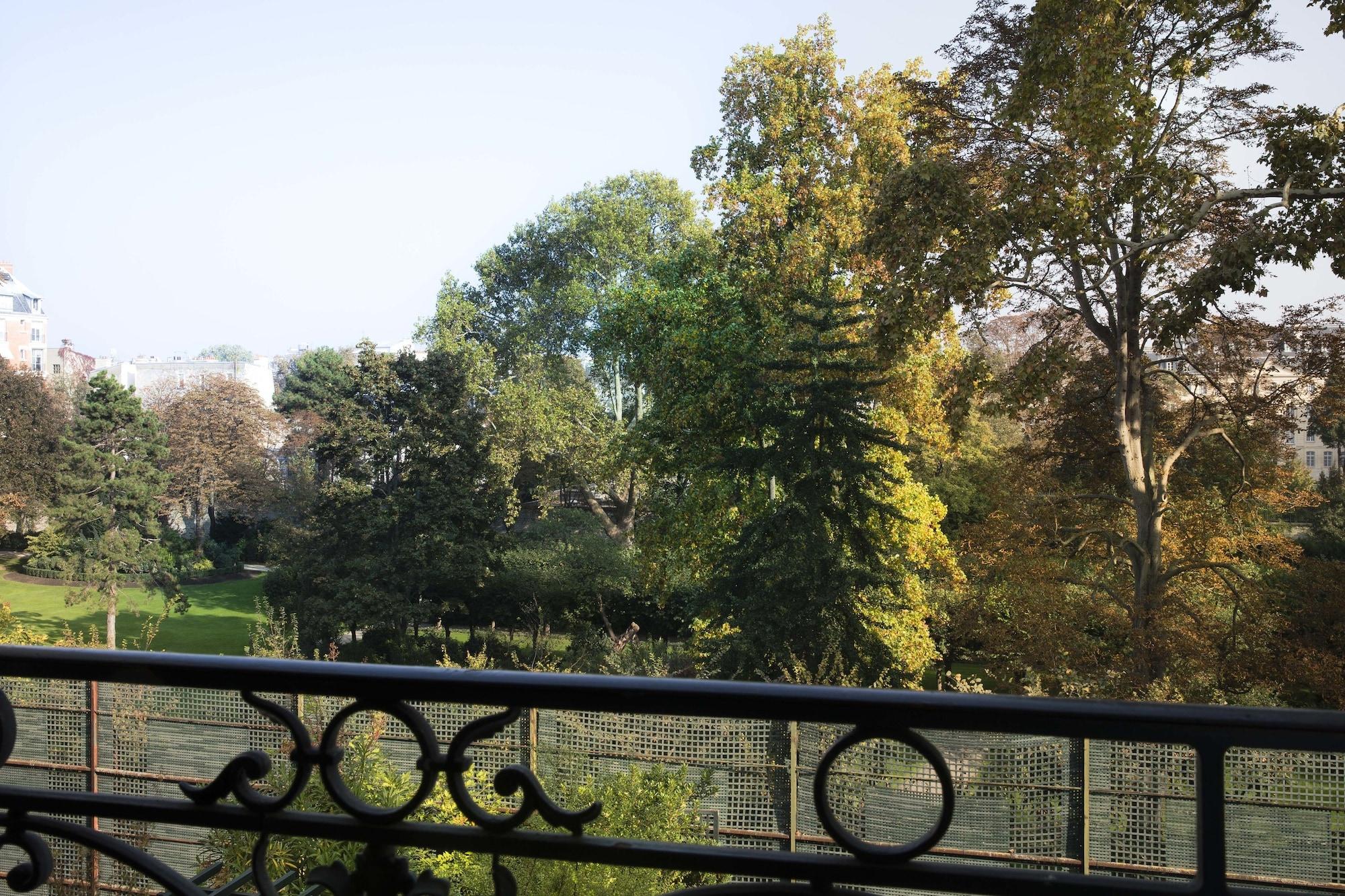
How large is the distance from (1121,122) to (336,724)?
7608 mm

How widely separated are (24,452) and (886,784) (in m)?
19.0

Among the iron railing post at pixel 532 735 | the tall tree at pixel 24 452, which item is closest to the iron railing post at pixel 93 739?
the iron railing post at pixel 532 735

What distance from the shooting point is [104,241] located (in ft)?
113

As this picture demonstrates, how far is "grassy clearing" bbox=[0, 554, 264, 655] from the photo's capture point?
17.5m

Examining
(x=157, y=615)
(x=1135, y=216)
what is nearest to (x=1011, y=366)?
(x=1135, y=216)

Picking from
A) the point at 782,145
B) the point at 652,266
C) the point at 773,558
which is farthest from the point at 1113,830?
the point at 652,266

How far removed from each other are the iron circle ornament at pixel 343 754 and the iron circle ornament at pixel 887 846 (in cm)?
20

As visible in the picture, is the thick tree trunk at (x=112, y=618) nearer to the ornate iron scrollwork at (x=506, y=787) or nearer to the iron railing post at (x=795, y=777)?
the iron railing post at (x=795, y=777)

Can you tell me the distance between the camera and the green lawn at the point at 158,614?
17.5 meters

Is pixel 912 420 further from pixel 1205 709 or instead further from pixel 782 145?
pixel 1205 709

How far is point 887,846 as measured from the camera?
55 centimetres

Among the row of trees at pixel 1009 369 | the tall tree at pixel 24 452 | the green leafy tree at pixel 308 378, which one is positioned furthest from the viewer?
the green leafy tree at pixel 308 378

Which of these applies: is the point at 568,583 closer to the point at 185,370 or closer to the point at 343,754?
the point at 343,754

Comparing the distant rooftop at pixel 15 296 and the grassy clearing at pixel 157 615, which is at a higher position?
the distant rooftop at pixel 15 296
